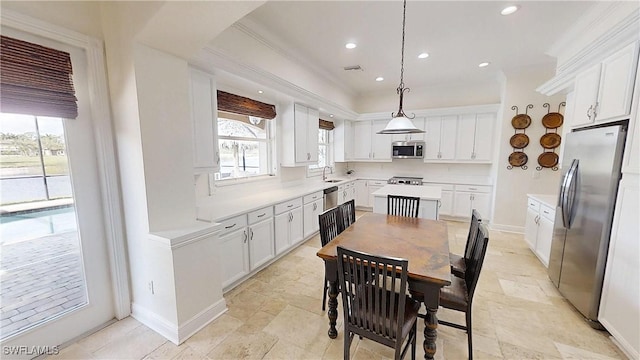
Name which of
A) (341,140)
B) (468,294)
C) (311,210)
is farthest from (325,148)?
(468,294)

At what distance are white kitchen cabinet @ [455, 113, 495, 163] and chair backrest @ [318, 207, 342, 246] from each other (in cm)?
406

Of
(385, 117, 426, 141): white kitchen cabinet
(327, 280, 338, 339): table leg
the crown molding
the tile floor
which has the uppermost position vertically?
the crown molding

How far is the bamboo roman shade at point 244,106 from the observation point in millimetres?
2998

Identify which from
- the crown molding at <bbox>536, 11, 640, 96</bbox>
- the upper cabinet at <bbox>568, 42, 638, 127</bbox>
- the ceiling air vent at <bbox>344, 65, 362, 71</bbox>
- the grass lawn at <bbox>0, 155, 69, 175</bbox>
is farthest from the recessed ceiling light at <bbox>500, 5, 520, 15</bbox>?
the grass lawn at <bbox>0, 155, 69, 175</bbox>

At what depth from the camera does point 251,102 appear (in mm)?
3391

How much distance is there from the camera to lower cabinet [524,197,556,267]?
303cm

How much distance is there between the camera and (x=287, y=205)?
3428 millimetres

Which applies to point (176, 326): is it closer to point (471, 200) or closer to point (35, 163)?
point (35, 163)

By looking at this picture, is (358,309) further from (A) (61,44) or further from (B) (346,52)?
(B) (346,52)

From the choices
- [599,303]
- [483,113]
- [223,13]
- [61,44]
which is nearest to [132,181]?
[61,44]

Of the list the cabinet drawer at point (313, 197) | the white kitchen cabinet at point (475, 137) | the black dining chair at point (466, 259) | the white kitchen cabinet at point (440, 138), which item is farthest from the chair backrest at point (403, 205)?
the white kitchen cabinet at point (475, 137)

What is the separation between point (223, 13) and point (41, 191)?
182 cm

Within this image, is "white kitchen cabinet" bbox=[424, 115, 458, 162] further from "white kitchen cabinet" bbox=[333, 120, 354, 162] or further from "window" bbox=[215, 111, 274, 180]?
"window" bbox=[215, 111, 274, 180]

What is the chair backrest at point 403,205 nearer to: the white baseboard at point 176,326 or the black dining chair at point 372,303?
the black dining chair at point 372,303
